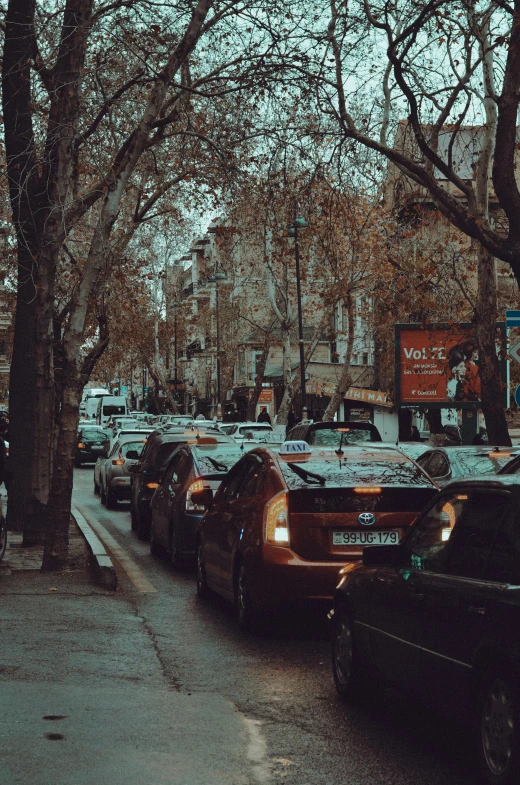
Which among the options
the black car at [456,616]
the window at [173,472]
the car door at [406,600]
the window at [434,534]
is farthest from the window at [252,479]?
the window at [173,472]

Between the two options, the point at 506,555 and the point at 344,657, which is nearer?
the point at 506,555

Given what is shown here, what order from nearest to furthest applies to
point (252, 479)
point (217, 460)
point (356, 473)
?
point (356, 473) → point (252, 479) → point (217, 460)

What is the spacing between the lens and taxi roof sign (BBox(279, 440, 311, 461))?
406 inches

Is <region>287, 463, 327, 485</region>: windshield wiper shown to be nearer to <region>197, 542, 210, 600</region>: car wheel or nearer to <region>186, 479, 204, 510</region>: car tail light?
<region>197, 542, 210, 600</region>: car wheel

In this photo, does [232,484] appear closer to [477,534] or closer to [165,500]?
[165,500]

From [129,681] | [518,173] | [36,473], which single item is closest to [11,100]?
[36,473]

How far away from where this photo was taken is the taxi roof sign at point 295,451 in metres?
10.3

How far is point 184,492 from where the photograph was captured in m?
14.9

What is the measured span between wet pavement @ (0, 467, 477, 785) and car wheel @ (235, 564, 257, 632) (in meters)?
0.12

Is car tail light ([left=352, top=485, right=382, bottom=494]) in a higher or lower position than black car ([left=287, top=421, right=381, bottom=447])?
lower

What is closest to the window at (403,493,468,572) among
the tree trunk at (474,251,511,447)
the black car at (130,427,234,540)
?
the black car at (130,427,234,540)

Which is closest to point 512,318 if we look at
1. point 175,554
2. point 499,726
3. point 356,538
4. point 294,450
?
point 175,554

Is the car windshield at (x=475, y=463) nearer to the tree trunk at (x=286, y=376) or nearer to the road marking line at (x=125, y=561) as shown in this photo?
the road marking line at (x=125, y=561)

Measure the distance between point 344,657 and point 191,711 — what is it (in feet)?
3.51
